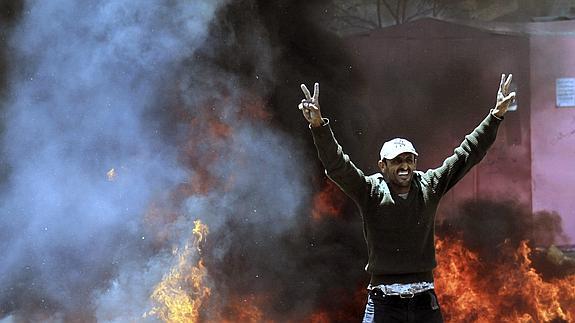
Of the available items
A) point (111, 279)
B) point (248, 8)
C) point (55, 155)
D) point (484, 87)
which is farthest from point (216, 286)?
point (484, 87)

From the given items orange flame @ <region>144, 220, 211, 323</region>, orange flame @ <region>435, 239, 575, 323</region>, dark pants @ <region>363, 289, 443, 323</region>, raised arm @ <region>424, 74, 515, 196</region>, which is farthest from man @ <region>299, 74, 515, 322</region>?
orange flame @ <region>144, 220, 211, 323</region>

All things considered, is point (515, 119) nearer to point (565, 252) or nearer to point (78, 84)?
point (565, 252)

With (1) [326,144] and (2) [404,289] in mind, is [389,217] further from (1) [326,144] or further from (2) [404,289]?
(1) [326,144]

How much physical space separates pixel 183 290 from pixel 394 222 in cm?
286

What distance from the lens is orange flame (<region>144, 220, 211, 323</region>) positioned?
20.9 feet

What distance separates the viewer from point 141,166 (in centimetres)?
650

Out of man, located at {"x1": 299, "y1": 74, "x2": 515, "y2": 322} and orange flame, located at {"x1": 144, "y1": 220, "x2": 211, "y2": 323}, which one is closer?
man, located at {"x1": 299, "y1": 74, "x2": 515, "y2": 322}

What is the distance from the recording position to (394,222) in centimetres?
410

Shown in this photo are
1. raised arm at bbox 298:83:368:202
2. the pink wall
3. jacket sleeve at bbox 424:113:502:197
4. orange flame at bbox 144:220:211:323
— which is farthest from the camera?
the pink wall

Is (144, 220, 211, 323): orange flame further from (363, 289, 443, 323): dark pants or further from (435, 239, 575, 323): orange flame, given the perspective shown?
(363, 289, 443, 323): dark pants

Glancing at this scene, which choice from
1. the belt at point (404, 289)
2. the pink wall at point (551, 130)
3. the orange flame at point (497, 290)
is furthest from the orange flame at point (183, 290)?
the pink wall at point (551, 130)

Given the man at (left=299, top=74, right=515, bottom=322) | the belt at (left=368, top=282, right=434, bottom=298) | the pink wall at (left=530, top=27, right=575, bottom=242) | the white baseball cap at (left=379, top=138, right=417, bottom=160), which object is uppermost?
the pink wall at (left=530, top=27, right=575, bottom=242)

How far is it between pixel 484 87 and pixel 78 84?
376 cm

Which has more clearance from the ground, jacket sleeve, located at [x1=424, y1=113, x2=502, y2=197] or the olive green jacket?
jacket sleeve, located at [x1=424, y1=113, x2=502, y2=197]
